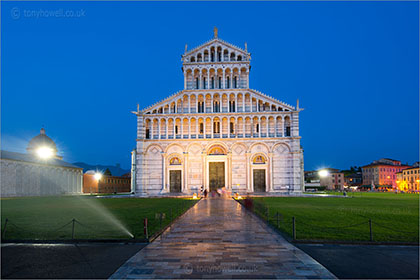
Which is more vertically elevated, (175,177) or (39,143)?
(39,143)

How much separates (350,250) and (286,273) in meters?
4.06

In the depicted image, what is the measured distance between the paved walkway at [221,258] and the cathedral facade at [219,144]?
115 ft

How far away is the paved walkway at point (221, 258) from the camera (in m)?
8.53

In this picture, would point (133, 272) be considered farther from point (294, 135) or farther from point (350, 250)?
point (294, 135)

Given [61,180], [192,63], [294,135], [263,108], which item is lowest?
[61,180]

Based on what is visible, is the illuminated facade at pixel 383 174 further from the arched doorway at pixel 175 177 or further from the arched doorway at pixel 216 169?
the arched doorway at pixel 175 177

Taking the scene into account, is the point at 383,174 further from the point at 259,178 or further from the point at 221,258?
the point at 221,258

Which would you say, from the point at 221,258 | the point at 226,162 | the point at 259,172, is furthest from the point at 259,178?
the point at 221,258

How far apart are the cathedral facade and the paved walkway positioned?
35.0 meters

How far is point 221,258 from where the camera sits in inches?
396

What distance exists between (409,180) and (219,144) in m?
87.1

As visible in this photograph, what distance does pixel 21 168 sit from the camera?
5416 cm

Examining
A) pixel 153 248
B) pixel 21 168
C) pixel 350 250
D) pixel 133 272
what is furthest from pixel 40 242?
pixel 21 168

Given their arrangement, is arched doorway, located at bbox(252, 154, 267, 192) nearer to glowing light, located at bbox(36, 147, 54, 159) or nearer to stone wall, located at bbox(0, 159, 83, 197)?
stone wall, located at bbox(0, 159, 83, 197)
